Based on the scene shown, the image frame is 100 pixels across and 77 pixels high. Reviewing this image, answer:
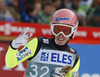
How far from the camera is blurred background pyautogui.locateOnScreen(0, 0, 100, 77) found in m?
7.44

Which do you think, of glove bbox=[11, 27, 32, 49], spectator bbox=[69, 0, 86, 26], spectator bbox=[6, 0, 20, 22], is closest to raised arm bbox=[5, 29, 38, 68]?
glove bbox=[11, 27, 32, 49]

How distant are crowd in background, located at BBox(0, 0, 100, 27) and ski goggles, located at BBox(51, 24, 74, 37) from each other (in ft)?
15.0

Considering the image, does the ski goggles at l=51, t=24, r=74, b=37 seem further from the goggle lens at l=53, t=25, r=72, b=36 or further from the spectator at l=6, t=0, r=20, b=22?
the spectator at l=6, t=0, r=20, b=22

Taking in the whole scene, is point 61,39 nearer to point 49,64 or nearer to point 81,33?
point 49,64

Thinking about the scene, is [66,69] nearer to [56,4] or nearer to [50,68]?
[50,68]

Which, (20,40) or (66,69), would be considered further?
(66,69)

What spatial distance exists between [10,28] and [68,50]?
3834 mm

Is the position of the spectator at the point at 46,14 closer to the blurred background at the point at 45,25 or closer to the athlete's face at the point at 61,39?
the blurred background at the point at 45,25

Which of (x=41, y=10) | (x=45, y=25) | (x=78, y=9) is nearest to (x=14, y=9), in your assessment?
(x=41, y=10)

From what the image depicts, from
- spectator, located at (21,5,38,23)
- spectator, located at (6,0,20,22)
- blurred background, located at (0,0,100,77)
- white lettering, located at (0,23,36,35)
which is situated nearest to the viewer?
blurred background, located at (0,0,100,77)

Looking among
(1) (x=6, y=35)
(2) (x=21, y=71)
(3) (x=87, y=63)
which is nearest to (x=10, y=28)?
(1) (x=6, y=35)

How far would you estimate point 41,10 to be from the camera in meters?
9.46

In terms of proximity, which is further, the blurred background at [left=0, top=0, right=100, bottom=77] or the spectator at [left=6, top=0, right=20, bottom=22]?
the spectator at [left=6, top=0, right=20, bottom=22]

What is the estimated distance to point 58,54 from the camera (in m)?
4.09
